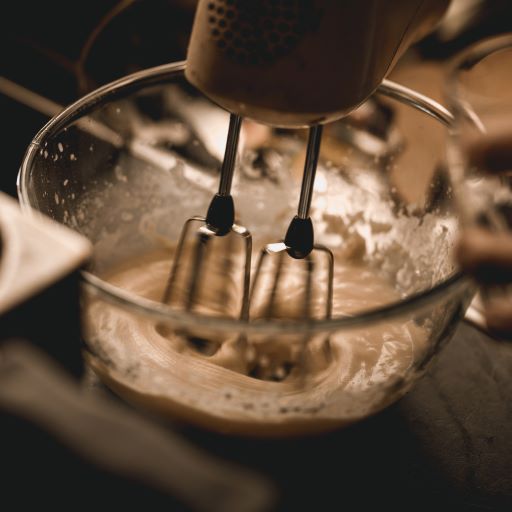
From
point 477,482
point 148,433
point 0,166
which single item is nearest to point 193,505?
point 148,433

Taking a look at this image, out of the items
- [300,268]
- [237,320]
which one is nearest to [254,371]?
[237,320]

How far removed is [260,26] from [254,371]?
0.34 meters

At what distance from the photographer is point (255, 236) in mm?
959

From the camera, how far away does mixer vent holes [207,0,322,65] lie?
1.63ft

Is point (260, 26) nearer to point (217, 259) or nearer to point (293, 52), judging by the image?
point (293, 52)

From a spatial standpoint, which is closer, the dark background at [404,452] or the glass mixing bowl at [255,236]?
the dark background at [404,452]

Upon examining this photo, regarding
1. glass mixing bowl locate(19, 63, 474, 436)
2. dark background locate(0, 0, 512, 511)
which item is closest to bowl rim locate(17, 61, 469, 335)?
glass mixing bowl locate(19, 63, 474, 436)

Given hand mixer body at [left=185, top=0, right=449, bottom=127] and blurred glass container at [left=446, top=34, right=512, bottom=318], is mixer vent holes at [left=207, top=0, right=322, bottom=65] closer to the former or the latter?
hand mixer body at [left=185, top=0, right=449, bottom=127]

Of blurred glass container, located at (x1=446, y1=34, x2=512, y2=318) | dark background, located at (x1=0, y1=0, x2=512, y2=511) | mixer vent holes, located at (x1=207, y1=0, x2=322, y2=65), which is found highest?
mixer vent holes, located at (x1=207, y1=0, x2=322, y2=65)

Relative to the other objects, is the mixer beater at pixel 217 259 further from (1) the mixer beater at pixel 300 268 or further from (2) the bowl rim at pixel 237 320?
(2) the bowl rim at pixel 237 320

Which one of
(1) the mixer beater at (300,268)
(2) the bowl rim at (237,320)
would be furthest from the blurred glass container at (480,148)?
(1) the mixer beater at (300,268)

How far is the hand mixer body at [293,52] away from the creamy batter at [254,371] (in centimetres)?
19

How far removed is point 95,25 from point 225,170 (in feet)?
1.83

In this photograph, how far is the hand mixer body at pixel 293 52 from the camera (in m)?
0.50
